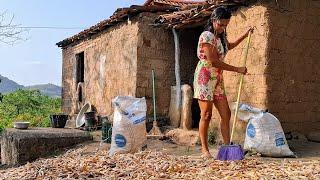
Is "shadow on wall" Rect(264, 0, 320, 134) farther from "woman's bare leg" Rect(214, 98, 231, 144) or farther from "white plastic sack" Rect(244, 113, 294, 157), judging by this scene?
"woman's bare leg" Rect(214, 98, 231, 144)

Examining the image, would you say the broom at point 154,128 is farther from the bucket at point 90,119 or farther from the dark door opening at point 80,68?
the dark door opening at point 80,68

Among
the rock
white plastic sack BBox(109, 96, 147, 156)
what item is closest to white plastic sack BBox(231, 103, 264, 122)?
the rock

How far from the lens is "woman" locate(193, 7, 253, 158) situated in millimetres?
4645

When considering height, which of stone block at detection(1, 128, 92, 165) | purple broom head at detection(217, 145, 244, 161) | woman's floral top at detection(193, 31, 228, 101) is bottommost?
stone block at detection(1, 128, 92, 165)

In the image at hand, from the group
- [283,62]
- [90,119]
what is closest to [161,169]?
[283,62]

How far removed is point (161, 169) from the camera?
412 cm

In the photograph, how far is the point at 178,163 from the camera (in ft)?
14.3

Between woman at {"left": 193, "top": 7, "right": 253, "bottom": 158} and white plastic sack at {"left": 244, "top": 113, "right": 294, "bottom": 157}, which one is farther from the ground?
woman at {"left": 193, "top": 7, "right": 253, "bottom": 158}

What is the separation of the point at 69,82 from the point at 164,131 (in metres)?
5.84

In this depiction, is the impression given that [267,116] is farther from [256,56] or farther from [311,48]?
[311,48]

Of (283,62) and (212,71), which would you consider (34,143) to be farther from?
(283,62)

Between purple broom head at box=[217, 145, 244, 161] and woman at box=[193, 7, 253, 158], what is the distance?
0.33 m

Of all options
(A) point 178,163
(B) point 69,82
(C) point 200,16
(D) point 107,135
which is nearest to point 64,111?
(B) point 69,82

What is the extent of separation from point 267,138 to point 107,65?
5.37 metres
